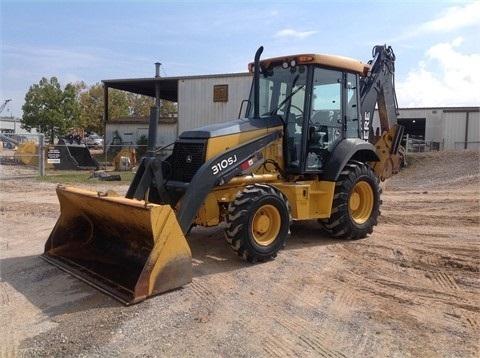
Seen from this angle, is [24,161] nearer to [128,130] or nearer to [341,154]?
[128,130]

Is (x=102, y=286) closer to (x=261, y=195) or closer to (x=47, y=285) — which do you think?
(x=47, y=285)

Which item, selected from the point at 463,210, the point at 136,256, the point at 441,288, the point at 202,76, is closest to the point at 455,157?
the point at 463,210

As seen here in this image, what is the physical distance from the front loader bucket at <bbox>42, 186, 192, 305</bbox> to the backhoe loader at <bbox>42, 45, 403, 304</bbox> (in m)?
0.01

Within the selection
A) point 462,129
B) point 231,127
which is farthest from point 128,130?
point 231,127

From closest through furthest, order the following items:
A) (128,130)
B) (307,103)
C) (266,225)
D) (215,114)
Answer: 1. (266,225)
2. (307,103)
3. (215,114)
4. (128,130)

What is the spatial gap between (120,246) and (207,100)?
70.0 feet

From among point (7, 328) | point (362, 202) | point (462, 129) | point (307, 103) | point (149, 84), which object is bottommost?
point (7, 328)

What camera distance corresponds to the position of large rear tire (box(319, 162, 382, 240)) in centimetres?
732

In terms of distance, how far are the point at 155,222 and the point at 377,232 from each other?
15.3ft

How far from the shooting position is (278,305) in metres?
4.82

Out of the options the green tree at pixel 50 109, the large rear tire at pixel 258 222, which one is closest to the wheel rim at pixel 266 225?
the large rear tire at pixel 258 222

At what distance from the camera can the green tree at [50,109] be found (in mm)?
40219

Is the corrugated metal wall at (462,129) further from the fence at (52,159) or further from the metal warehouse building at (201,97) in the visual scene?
the fence at (52,159)

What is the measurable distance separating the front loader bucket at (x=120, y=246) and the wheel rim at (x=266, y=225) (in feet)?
4.12
